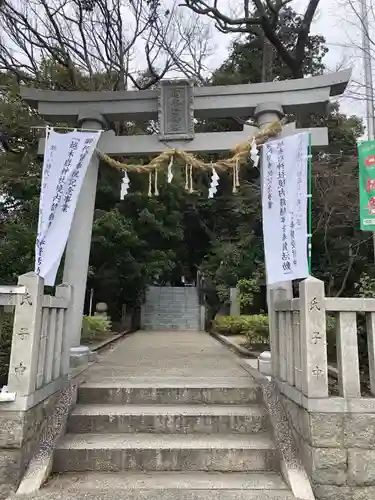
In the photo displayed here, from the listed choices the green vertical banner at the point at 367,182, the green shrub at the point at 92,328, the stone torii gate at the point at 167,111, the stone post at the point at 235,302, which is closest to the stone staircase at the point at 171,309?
the stone post at the point at 235,302

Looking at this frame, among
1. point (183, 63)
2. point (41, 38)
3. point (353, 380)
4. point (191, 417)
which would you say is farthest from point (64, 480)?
point (183, 63)

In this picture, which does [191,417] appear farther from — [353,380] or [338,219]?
[338,219]

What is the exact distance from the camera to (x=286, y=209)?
4.94 metres

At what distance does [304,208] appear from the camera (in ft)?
15.8

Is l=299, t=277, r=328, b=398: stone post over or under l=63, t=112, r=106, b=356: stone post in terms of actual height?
under

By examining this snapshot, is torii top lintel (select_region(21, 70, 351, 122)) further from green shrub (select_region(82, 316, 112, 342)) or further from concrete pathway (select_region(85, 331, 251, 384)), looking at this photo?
green shrub (select_region(82, 316, 112, 342))

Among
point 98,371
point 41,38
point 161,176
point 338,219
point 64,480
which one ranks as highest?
point 41,38

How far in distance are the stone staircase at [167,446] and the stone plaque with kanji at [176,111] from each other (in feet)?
13.0

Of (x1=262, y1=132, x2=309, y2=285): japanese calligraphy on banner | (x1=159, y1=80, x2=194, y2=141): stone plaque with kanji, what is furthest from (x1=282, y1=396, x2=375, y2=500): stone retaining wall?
(x1=159, y1=80, x2=194, y2=141): stone plaque with kanji

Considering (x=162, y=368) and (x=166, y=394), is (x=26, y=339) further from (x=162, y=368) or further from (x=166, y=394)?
(x=162, y=368)

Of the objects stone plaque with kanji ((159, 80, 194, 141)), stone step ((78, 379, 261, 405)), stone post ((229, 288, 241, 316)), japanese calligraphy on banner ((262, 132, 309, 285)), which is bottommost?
stone step ((78, 379, 261, 405))

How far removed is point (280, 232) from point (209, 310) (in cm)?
1443

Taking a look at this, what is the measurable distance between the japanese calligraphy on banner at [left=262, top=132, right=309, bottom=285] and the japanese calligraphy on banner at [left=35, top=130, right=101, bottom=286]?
2630 mm

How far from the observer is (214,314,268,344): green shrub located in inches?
336
